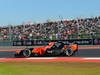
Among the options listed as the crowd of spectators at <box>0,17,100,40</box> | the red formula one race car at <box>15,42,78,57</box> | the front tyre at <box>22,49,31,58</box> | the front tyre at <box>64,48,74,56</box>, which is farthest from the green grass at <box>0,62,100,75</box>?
the crowd of spectators at <box>0,17,100,40</box>

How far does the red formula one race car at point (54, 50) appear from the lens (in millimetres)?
15203

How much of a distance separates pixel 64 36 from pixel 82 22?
6.14 meters

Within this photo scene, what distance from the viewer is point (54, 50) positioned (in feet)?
50.6

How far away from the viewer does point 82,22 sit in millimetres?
33875

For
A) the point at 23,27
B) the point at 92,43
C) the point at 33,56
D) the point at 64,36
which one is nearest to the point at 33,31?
the point at 23,27

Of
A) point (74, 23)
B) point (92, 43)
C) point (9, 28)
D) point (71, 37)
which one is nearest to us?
point (92, 43)

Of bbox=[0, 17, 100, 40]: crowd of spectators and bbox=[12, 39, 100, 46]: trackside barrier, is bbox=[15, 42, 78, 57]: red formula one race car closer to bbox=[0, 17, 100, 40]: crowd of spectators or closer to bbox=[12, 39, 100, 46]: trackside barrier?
bbox=[12, 39, 100, 46]: trackside barrier

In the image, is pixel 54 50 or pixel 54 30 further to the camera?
pixel 54 30

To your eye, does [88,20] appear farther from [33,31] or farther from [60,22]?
[33,31]

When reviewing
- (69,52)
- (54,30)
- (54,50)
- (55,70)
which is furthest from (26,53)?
(54,30)

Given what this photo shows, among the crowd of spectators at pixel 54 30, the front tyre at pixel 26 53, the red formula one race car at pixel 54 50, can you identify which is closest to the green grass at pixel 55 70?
the red formula one race car at pixel 54 50

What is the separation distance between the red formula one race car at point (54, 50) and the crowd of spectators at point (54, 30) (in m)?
12.2

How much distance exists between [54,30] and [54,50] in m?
18.7

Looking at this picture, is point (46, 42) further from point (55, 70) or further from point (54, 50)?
point (55, 70)
